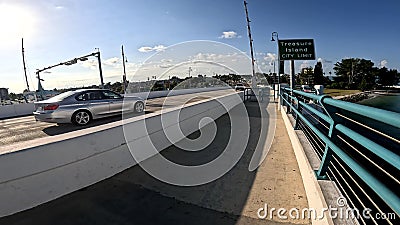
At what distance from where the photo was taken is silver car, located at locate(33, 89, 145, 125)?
7.88 meters

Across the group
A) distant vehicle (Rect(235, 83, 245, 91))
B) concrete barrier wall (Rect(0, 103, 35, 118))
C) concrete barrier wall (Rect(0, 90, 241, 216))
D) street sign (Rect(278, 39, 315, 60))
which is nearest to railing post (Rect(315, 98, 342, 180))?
concrete barrier wall (Rect(0, 90, 241, 216))

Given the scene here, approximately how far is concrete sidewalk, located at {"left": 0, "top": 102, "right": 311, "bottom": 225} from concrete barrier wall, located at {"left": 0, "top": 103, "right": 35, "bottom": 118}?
16.6 meters

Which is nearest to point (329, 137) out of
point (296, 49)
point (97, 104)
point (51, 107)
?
point (51, 107)

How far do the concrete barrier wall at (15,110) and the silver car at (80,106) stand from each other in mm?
10979

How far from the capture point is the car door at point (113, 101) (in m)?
9.52

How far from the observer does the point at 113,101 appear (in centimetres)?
965

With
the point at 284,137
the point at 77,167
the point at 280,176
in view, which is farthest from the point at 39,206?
the point at 284,137

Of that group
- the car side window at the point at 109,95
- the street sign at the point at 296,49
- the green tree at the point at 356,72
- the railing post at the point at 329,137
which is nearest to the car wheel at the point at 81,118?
the car side window at the point at 109,95

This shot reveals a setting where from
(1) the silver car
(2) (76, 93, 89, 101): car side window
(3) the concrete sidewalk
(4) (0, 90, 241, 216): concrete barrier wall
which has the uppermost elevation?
(2) (76, 93, 89, 101): car side window

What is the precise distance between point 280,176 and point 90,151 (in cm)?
331

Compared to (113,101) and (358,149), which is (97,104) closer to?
(113,101)

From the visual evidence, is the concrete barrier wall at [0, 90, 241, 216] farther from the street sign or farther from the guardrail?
the street sign

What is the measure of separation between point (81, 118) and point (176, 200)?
6.36 m

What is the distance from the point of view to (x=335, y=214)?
2.07 meters
